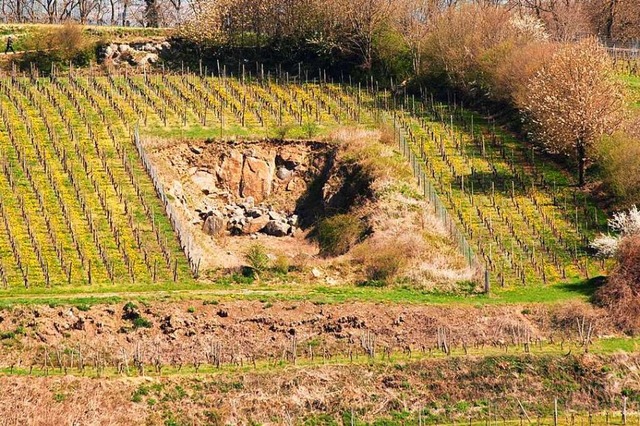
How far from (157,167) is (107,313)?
18.0 metres

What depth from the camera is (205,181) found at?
69.3 meters

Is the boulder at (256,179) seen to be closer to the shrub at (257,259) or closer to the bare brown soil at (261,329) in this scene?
the shrub at (257,259)

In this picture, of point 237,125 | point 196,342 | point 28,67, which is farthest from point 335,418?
point 28,67

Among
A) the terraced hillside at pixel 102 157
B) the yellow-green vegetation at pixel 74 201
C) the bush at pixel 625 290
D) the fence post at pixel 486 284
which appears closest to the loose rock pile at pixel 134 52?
the terraced hillside at pixel 102 157

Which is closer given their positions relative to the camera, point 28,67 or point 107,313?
point 107,313

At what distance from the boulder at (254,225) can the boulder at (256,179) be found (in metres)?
3.63

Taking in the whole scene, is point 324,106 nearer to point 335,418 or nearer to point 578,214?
point 578,214

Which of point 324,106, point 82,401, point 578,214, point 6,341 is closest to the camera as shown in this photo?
point 82,401

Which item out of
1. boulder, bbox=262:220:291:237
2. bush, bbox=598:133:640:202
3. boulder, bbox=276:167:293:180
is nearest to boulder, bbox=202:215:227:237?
boulder, bbox=262:220:291:237

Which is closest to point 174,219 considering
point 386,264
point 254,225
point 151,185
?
point 151,185

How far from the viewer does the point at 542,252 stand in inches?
2395

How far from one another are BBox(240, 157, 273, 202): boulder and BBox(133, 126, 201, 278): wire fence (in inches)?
223

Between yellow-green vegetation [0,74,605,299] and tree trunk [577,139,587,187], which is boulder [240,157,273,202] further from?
tree trunk [577,139,587,187]

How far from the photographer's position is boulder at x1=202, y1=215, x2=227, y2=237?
64275 millimetres
